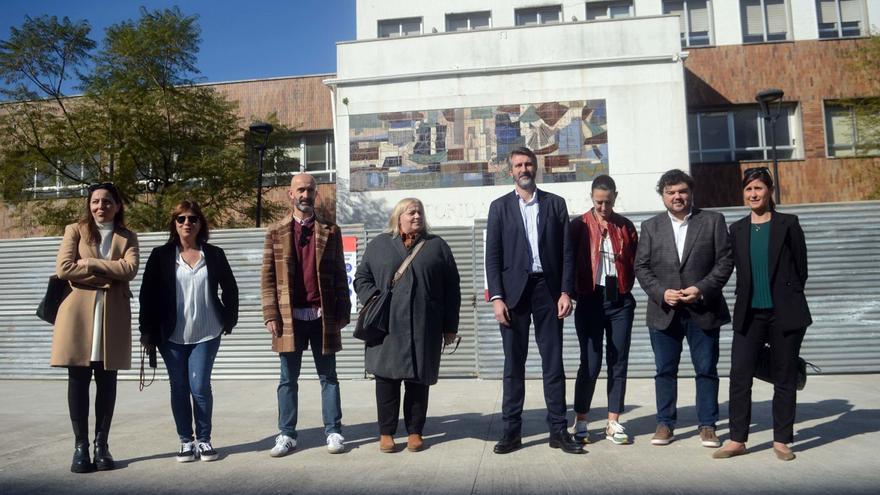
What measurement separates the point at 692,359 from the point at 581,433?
1.04 meters

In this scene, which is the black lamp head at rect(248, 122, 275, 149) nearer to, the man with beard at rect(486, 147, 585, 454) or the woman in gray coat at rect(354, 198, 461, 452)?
the woman in gray coat at rect(354, 198, 461, 452)

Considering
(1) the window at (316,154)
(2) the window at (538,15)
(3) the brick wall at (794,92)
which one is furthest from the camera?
(1) the window at (316,154)

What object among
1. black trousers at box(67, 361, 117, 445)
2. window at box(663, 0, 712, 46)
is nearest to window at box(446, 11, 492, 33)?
window at box(663, 0, 712, 46)

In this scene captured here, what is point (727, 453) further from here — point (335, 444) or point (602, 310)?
point (335, 444)

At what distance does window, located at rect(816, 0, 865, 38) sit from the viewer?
19.1 m

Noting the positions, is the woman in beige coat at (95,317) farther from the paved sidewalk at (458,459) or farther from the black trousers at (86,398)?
the paved sidewalk at (458,459)

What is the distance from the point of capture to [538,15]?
66.0ft

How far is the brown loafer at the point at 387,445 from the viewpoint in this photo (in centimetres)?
507

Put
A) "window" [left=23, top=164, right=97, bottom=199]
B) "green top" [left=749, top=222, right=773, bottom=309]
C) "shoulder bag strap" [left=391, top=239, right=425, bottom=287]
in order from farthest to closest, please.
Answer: "window" [left=23, top=164, right=97, bottom=199] → "shoulder bag strap" [left=391, top=239, right=425, bottom=287] → "green top" [left=749, top=222, right=773, bottom=309]

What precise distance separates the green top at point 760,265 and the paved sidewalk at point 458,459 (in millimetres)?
1097

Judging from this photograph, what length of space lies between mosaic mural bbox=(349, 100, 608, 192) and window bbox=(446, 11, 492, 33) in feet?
16.4

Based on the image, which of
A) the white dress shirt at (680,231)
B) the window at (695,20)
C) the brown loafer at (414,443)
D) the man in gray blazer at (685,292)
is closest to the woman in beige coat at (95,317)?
the brown loafer at (414,443)

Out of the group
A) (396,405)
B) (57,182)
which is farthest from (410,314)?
(57,182)

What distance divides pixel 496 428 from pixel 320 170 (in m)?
16.9
